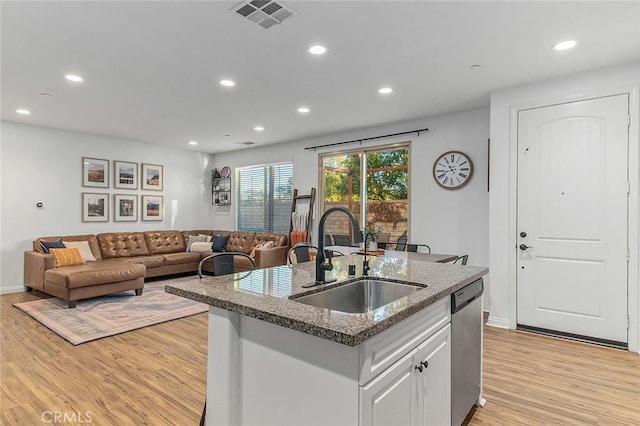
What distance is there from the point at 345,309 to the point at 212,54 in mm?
2471

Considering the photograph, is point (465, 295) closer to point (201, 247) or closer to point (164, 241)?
point (201, 247)

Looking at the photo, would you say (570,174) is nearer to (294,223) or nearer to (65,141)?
(294,223)

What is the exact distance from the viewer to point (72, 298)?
4.53 metres

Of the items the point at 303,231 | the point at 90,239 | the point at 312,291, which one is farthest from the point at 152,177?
the point at 312,291

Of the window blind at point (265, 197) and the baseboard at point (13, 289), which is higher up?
the window blind at point (265, 197)

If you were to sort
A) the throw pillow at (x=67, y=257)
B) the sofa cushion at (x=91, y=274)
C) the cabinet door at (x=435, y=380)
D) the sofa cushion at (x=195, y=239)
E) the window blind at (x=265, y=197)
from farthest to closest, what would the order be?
the sofa cushion at (x=195, y=239) < the window blind at (x=265, y=197) < the throw pillow at (x=67, y=257) < the sofa cushion at (x=91, y=274) < the cabinet door at (x=435, y=380)

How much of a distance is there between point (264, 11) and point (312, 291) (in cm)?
193

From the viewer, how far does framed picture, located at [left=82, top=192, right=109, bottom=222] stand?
6305 mm

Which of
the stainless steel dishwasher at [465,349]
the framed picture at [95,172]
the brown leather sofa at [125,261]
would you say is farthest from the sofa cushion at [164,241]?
the stainless steel dishwasher at [465,349]

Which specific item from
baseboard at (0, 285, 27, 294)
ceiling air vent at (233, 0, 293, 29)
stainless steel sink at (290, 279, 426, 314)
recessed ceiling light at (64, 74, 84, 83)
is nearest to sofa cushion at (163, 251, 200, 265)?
baseboard at (0, 285, 27, 294)

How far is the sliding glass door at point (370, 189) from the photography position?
5.44 m

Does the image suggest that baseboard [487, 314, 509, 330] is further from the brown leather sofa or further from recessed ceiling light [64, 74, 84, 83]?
recessed ceiling light [64, 74, 84, 83]

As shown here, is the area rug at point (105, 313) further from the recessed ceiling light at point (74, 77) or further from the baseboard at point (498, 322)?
the baseboard at point (498, 322)

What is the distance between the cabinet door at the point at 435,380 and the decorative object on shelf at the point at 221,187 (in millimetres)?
6901
